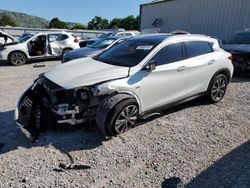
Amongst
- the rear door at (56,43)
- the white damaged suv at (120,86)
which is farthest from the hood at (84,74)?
the rear door at (56,43)

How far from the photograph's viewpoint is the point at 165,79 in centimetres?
483

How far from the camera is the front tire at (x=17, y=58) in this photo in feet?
38.4

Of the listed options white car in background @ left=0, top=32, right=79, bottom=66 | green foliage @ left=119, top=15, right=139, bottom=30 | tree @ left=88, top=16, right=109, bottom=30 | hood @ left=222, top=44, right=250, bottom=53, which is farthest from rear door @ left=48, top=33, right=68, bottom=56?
tree @ left=88, top=16, right=109, bottom=30

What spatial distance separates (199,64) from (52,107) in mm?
2993

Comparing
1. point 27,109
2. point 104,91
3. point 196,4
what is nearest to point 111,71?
point 104,91

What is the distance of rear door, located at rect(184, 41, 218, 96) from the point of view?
5.32m

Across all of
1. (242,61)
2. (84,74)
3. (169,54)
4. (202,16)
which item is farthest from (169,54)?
(202,16)

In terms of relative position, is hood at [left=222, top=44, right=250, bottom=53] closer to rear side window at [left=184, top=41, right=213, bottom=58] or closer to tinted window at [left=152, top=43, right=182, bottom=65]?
rear side window at [left=184, top=41, right=213, bottom=58]

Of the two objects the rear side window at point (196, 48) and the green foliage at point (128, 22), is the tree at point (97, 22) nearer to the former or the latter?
the green foliage at point (128, 22)

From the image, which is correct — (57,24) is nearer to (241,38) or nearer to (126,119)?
(241,38)

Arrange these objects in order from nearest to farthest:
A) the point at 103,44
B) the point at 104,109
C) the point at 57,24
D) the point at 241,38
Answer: the point at 104,109 → the point at 241,38 → the point at 103,44 → the point at 57,24

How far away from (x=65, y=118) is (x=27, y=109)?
2.37 feet

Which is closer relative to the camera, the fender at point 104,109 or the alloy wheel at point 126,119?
the fender at point 104,109

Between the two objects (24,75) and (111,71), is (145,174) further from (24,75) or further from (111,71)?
(24,75)
